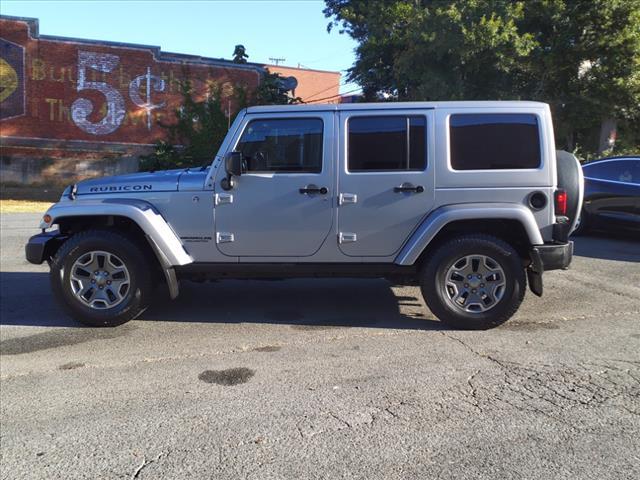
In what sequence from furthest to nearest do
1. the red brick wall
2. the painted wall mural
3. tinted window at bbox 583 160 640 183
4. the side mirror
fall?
the red brick wall < the painted wall mural < tinted window at bbox 583 160 640 183 < the side mirror

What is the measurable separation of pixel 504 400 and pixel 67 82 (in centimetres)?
2460

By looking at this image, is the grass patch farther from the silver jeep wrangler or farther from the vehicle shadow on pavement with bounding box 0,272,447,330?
the silver jeep wrangler

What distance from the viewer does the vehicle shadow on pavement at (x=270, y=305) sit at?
18.3ft

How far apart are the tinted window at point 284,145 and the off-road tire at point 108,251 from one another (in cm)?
139

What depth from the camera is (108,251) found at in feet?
17.3

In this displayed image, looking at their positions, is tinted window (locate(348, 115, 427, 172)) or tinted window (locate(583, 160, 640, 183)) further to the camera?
tinted window (locate(583, 160, 640, 183))

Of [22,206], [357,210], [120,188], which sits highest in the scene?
[22,206]

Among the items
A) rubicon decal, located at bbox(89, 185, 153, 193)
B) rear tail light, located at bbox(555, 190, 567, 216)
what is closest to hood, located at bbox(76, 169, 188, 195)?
rubicon decal, located at bbox(89, 185, 153, 193)

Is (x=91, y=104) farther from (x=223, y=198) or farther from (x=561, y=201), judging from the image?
(x=561, y=201)

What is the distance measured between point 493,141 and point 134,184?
11.3 feet

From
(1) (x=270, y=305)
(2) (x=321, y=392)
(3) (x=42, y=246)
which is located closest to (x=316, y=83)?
(1) (x=270, y=305)

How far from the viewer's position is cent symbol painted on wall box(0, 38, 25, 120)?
22.8m

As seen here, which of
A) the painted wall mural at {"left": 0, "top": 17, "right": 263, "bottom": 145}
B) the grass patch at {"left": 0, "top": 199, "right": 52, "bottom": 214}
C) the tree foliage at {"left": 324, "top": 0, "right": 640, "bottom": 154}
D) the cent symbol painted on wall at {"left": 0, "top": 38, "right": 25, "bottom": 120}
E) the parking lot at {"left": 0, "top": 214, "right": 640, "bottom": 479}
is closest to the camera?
the parking lot at {"left": 0, "top": 214, "right": 640, "bottom": 479}

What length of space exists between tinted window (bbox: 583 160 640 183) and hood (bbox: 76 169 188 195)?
8.02 m
